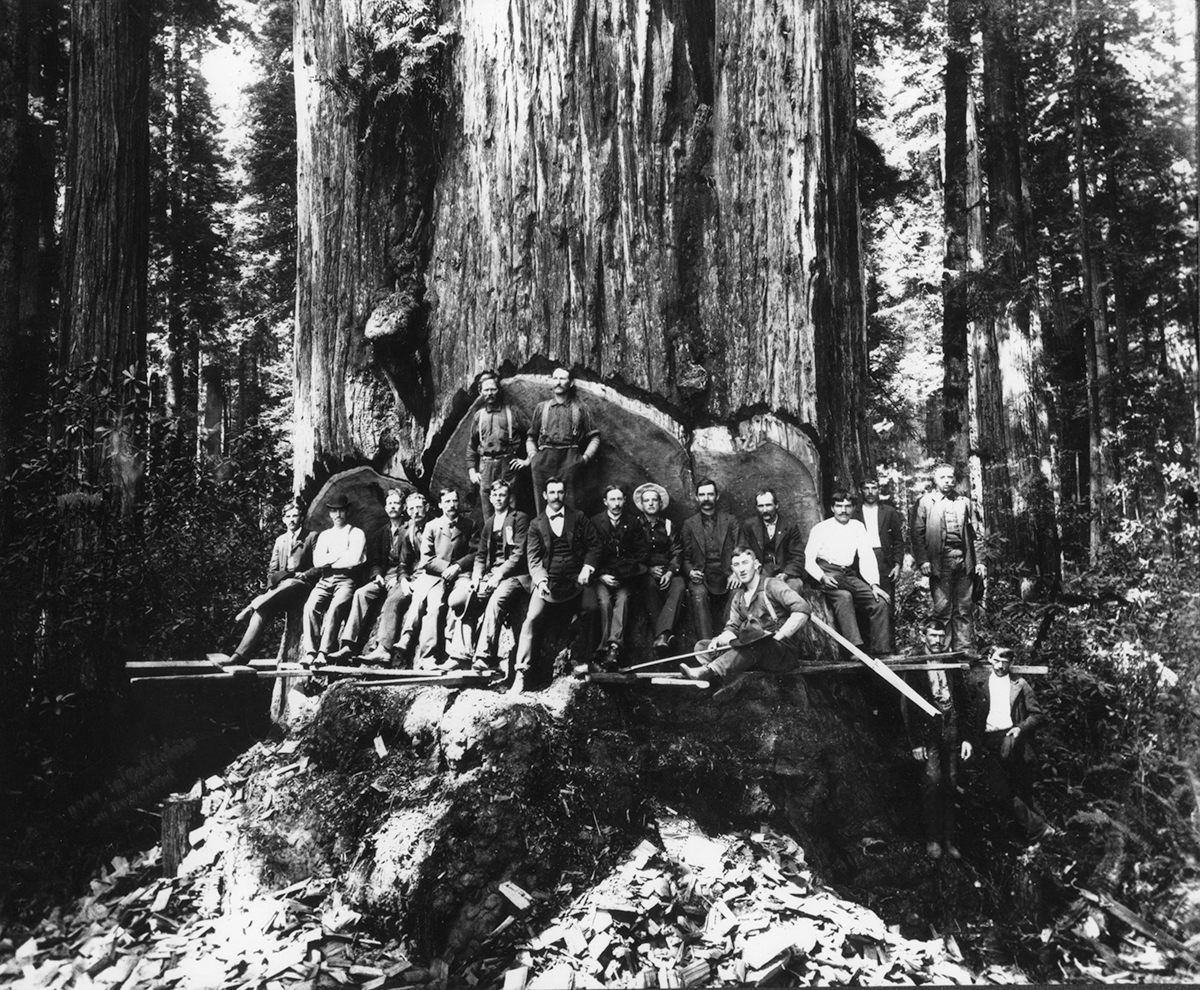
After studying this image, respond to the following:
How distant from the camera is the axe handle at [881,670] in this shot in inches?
193

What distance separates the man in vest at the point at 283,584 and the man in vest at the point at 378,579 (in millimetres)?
365

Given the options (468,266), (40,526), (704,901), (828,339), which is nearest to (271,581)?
(40,526)

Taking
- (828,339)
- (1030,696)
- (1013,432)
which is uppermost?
(828,339)

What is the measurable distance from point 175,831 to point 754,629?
136 inches

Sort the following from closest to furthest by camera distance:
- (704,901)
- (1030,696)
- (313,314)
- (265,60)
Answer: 1. (704,901)
2. (1030,696)
3. (313,314)
4. (265,60)

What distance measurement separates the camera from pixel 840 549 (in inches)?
206

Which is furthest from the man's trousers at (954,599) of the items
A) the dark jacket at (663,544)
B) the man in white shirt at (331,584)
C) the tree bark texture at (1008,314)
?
the man in white shirt at (331,584)

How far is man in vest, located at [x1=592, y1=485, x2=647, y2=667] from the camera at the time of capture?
16.4 ft

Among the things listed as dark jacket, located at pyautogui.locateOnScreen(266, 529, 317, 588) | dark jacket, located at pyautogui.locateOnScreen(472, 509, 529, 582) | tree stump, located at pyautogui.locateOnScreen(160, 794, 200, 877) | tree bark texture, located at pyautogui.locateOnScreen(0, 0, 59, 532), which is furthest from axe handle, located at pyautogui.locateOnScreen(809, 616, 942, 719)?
tree bark texture, located at pyautogui.locateOnScreen(0, 0, 59, 532)

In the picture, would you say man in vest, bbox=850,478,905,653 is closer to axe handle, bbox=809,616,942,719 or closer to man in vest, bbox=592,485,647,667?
axe handle, bbox=809,616,942,719

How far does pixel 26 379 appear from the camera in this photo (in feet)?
19.6

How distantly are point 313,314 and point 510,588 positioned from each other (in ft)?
8.31

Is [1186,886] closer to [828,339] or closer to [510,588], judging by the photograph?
[828,339]

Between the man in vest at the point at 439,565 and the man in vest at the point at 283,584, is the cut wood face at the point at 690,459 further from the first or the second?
the man in vest at the point at 283,584
